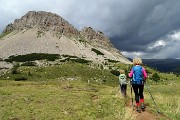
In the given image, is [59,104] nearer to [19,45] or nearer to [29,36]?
[19,45]

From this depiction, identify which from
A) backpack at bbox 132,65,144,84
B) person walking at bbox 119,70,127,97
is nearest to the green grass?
backpack at bbox 132,65,144,84

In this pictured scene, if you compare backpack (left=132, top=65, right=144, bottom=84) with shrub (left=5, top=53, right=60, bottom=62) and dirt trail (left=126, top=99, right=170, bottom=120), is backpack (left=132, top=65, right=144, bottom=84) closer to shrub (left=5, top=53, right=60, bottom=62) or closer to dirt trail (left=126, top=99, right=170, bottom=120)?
dirt trail (left=126, top=99, right=170, bottom=120)

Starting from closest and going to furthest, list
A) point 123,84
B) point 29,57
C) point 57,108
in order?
point 57,108
point 123,84
point 29,57

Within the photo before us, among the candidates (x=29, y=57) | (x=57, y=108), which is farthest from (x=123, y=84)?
(x=29, y=57)

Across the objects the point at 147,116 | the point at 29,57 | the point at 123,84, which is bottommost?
the point at 147,116

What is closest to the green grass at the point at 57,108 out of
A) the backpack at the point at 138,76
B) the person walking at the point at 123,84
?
the backpack at the point at 138,76

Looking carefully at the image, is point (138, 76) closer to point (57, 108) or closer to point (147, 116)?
point (147, 116)

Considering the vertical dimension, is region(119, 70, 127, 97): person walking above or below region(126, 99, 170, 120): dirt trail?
above

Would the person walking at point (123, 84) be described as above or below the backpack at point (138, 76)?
below

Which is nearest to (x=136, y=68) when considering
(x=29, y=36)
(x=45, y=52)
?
(x=45, y=52)

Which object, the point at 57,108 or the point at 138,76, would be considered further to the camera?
A: the point at 57,108

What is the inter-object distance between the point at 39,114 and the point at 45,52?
15608 centimetres

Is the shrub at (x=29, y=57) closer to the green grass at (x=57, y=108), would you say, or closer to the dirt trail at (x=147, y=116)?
the green grass at (x=57, y=108)

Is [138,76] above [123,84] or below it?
above
